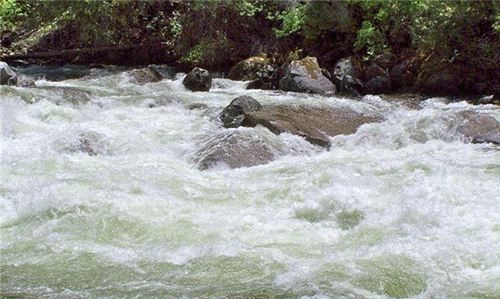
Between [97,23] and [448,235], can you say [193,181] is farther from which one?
[97,23]

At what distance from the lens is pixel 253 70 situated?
1400 centimetres

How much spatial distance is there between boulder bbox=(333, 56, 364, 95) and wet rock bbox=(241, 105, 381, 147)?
2.62 meters

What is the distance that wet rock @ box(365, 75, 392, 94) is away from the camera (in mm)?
12219

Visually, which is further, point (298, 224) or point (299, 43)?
point (299, 43)

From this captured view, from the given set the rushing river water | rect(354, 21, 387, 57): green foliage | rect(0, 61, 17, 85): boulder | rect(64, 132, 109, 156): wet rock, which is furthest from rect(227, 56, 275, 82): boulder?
rect(64, 132, 109, 156): wet rock

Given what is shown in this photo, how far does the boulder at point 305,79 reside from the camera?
1219 cm

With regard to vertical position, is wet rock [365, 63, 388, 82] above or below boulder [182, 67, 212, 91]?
above

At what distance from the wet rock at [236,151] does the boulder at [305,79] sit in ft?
14.2

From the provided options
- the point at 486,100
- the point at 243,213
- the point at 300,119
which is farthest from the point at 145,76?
the point at 243,213

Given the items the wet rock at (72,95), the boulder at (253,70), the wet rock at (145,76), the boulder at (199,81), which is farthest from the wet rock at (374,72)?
the wet rock at (72,95)

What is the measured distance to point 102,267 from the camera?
423cm

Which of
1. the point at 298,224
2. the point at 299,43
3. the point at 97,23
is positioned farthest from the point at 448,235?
the point at 97,23

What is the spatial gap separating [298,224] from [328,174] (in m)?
1.39

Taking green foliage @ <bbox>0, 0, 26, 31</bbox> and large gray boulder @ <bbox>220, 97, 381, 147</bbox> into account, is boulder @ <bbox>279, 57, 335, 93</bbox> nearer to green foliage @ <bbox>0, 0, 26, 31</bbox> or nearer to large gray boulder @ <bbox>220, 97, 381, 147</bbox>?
large gray boulder @ <bbox>220, 97, 381, 147</bbox>
